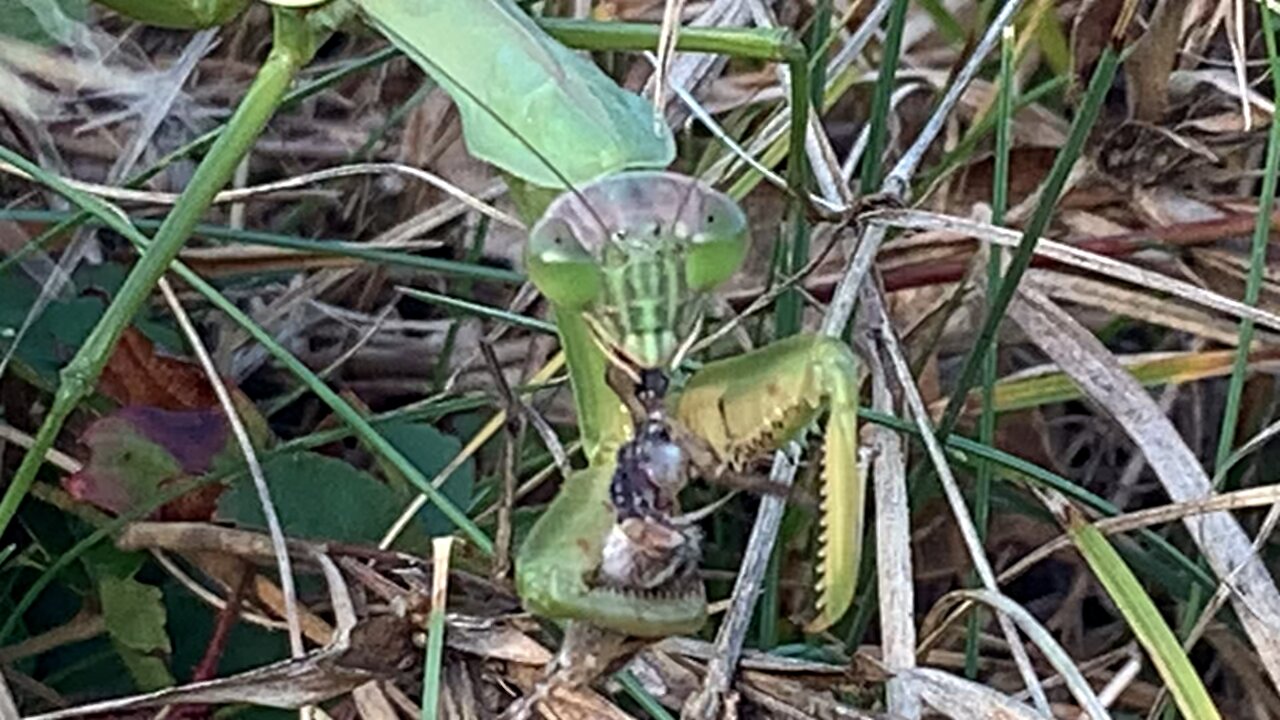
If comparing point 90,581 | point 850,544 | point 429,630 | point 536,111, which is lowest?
point 90,581

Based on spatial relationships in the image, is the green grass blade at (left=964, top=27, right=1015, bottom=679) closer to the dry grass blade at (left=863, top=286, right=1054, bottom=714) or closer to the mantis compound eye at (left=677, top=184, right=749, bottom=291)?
the dry grass blade at (left=863, top=286, right=1054, bottom=714)

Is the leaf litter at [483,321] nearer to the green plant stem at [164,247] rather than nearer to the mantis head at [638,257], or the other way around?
the green plant stem at [164,247]

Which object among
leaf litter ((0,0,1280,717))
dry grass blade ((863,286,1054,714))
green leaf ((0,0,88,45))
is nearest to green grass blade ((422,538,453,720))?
leaf litter ((0,0,1280,717))

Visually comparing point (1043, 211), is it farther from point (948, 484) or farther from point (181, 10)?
point (181, 10)

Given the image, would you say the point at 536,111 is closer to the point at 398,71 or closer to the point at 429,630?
the point at 429,630

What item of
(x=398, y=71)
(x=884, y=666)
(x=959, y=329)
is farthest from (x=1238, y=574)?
(x=398, y=71)

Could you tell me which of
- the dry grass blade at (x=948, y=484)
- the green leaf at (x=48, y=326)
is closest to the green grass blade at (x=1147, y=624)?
the dry grass blade at (x=948, y=484)
